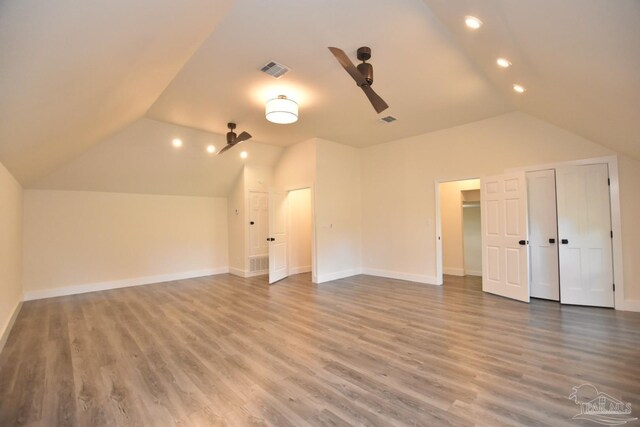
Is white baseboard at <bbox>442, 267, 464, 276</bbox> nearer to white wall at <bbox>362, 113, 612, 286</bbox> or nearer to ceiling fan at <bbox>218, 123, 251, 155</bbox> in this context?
white wall at <bbox>362, 113, 612, 286</bbox>

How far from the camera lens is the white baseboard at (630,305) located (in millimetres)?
3978

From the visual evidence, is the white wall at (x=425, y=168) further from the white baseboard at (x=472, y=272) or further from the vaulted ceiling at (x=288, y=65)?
the white baseboard at (x=472, y=272)

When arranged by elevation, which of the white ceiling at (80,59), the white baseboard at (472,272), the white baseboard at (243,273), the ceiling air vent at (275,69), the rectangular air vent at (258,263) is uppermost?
the ceiling air vent at (275,69)

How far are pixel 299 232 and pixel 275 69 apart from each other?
477 centimetres

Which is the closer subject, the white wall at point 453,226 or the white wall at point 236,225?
the white wall at point 453,226

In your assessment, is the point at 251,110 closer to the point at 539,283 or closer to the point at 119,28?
the point at 119,28

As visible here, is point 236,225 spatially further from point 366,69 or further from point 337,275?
point 366,69

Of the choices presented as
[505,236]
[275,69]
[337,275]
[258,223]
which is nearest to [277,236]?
[258,223]

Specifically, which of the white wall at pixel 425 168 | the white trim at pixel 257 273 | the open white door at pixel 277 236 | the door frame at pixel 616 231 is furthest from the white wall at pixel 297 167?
the door frame at pixel 616 231

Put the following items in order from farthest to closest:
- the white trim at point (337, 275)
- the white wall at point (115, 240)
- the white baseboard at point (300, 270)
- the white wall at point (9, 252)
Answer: the white baseboard at point (300, 270) → the white trim at point (337, 275) → the white wall at point (115, 240) → the white wall at point (9, 252)

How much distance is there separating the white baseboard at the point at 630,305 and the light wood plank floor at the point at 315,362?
332mm

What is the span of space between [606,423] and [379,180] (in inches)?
213

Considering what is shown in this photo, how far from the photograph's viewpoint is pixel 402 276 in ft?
20.9

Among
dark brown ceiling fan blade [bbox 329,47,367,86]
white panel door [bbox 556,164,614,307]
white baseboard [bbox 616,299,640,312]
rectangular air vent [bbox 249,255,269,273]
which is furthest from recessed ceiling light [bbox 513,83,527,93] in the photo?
rectangular air vent [bbox 249,255,269,273]
